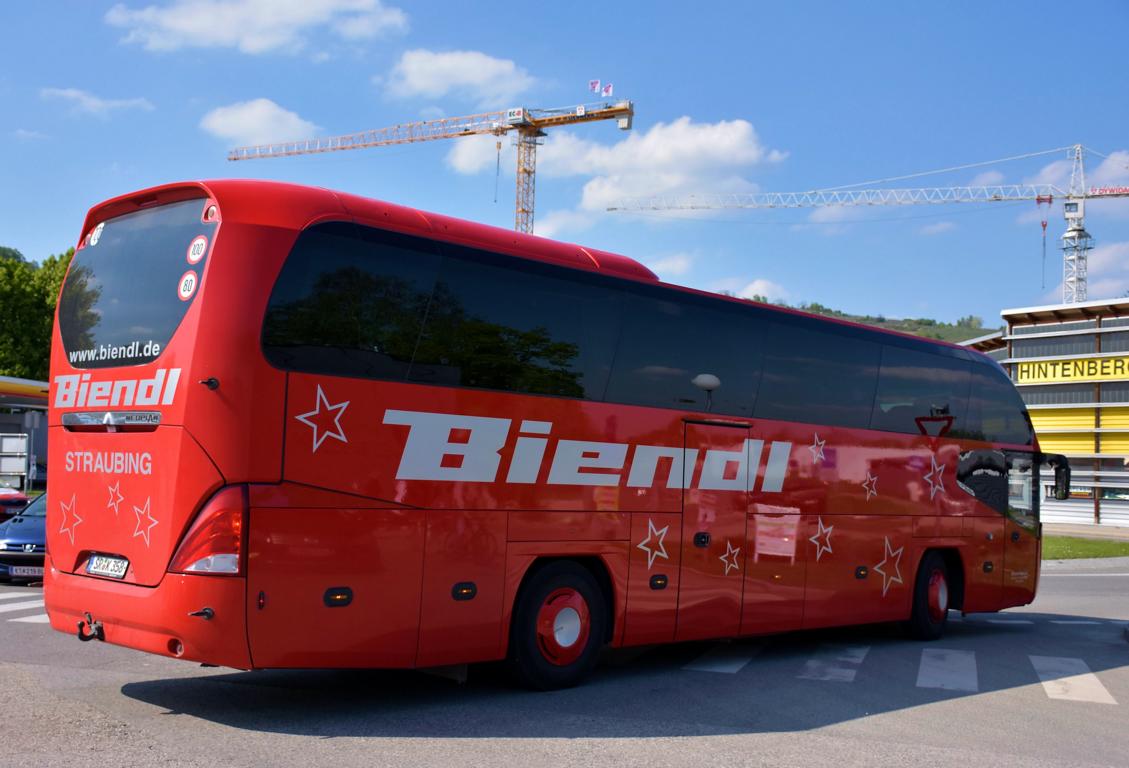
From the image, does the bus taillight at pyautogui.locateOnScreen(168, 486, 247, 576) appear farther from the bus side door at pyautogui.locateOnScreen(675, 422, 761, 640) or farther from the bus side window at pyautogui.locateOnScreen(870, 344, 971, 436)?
the bus side window at pyautogui.locateOnScreen(870, 344, 971, 436)

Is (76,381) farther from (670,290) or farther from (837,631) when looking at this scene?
(837,631)

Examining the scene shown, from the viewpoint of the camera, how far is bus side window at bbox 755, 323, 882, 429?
11.9m

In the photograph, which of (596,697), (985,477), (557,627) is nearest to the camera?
(596,697)

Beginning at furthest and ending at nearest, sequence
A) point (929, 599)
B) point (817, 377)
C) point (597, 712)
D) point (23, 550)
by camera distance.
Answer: point (23, 550), point (929, 599), point (817, 377), point (597, 712)

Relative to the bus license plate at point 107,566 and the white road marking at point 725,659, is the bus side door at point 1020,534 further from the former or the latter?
the bus license plate at point 107,566

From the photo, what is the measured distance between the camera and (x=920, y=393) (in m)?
14.2

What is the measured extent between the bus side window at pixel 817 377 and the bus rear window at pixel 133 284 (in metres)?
6.27

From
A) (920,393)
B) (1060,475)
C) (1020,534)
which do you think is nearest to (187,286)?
(920,393)

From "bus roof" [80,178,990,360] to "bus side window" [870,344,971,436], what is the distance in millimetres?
4374

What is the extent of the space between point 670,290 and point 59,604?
20.1 ft

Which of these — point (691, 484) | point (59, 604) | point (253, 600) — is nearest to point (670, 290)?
point (691, 484)

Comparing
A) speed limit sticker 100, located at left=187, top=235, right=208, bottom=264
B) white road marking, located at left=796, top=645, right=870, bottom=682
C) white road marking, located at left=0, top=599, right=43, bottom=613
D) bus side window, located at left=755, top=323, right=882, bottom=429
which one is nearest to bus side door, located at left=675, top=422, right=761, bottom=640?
bus side window, located at left=755, top=323, right=882, bottom=429

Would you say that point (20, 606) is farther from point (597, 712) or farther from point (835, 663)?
point (835, 663)

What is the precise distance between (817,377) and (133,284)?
753 cm
